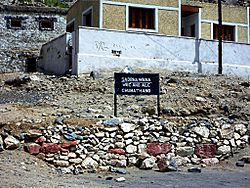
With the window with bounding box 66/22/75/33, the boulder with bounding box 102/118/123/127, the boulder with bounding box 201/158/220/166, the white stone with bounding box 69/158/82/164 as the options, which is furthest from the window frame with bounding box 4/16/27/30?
the boulder with bounding box 201/158/220/166

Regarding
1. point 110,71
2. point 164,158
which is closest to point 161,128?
point 164,158

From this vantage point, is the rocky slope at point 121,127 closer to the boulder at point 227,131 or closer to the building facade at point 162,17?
the boulder at point 227,131

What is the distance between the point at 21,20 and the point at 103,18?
9189 millimetres

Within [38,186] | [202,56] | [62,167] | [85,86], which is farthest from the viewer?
[202,56]

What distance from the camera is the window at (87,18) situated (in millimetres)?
29706

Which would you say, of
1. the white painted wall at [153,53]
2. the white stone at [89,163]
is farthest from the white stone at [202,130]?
the white painted wall at [153,53]

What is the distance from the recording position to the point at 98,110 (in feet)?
54.6

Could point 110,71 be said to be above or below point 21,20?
below

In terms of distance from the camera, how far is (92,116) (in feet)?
50.8

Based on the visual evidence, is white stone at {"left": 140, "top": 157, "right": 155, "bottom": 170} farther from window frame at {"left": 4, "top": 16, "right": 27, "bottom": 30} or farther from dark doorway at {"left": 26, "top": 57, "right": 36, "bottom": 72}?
window frame at {"left": 4, "top": 16, "right": 27, "bottom": 30}

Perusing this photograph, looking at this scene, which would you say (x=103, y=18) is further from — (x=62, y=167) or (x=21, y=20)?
(x=62, y=167)

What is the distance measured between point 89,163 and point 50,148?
1246mm

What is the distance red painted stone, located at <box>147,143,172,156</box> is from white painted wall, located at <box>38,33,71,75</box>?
11.0 metres

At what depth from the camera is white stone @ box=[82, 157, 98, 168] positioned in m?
13.6
